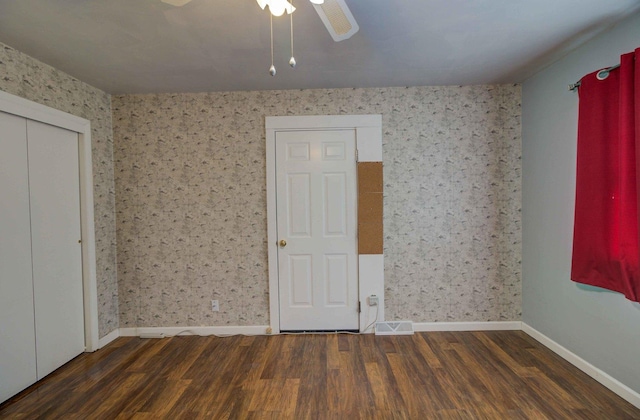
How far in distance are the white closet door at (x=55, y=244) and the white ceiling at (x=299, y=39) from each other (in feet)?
2.19

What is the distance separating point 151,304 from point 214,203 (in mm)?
1233

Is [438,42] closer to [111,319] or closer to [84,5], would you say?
[84,5]

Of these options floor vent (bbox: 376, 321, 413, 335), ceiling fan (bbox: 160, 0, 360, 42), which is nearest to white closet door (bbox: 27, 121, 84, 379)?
ceiling fan (bbox: 160, 0, 360, 42)

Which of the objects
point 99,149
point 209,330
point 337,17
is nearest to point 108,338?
point 209,330

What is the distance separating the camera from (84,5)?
164 centimetres

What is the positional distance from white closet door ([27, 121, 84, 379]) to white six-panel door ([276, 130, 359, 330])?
181 centimetres

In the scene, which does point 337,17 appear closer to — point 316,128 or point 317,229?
point 316,128

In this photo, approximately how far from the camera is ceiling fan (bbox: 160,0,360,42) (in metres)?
1.25

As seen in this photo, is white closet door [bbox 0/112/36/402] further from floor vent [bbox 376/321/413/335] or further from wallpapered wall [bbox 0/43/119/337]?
floor vent [bbox 376/321/413/335]

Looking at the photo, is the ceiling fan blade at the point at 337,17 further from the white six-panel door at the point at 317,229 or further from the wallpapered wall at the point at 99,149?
the wallpapered wall at the point at 99,149

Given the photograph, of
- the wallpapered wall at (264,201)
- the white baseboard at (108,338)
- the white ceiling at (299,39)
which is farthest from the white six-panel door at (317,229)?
the white baseboard at (108,338)

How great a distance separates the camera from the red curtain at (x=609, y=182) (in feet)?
5.93

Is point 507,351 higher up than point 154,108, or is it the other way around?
point 154,108

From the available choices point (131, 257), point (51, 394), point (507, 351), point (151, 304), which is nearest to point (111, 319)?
point (151, 304)
